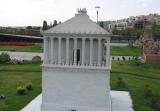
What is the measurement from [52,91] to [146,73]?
17.9 metres

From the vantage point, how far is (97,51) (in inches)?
691

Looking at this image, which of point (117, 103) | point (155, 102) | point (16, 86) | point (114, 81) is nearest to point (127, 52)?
point (114, 81)

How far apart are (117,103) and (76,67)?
5003 mm

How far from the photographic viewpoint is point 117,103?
2067cm

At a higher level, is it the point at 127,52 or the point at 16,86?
the point at 127,52

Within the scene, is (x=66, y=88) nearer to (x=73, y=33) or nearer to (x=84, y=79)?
(x=84, y=79)

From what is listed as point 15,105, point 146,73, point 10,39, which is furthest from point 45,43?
point 10,39

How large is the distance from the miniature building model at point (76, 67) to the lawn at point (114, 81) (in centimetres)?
317

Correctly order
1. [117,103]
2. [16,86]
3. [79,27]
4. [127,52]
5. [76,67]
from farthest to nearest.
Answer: [127,52], [16,86], [117,103], [79,27], [76,67]

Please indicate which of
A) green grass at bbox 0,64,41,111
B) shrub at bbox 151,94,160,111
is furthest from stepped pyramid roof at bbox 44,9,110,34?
shrub at bbox 151,94,160,111

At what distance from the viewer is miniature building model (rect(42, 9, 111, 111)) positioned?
17344mm

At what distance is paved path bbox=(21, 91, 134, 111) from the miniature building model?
1642 millimetres

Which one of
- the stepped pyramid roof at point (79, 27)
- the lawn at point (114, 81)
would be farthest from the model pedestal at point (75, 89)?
the lawn at point (114, 81)

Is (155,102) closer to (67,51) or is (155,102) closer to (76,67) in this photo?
(76,67)
